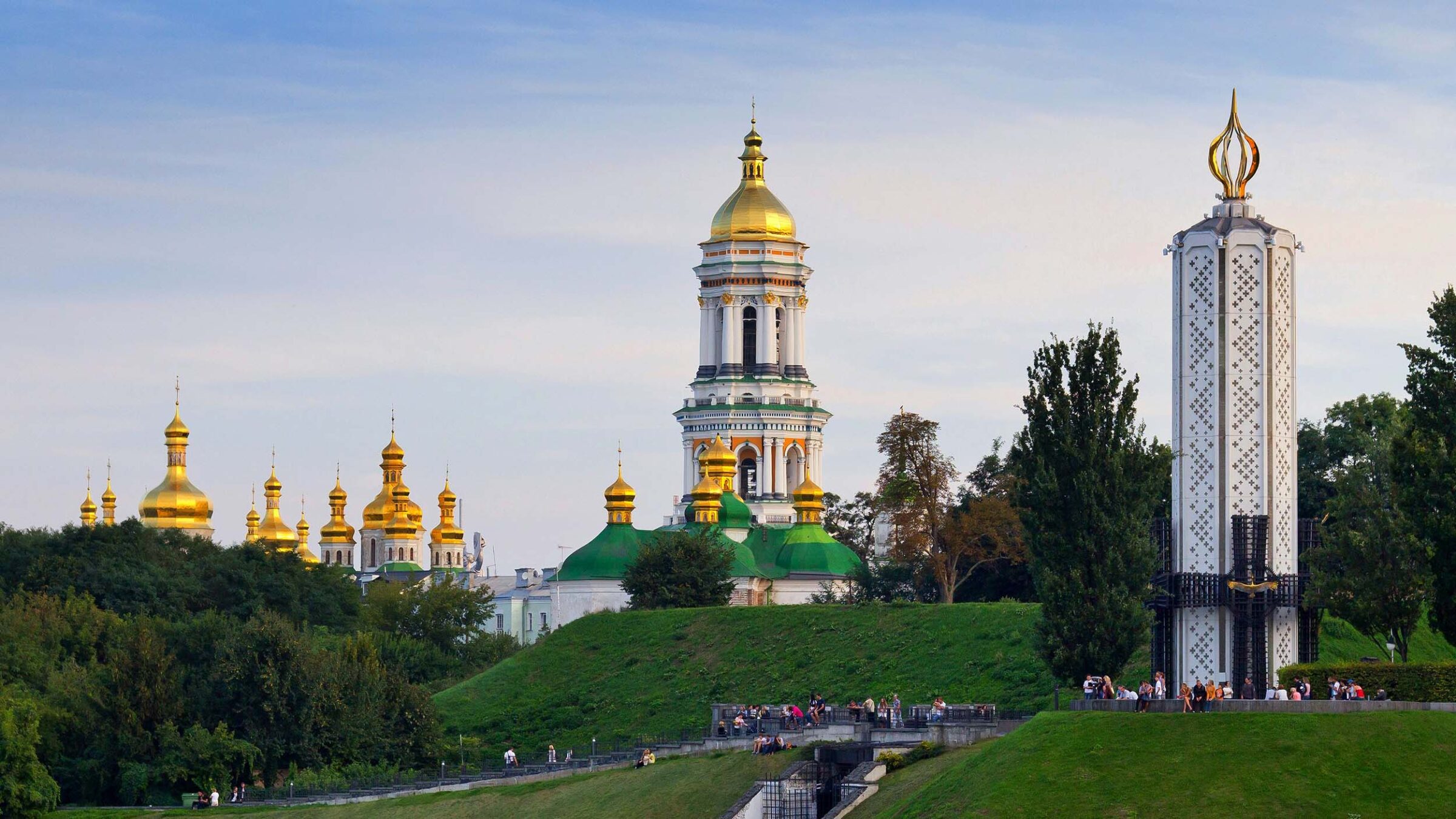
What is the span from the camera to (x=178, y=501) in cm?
13550

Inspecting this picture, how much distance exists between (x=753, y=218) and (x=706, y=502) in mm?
27382

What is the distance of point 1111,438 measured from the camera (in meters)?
48.2

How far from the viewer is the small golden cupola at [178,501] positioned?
13500cm

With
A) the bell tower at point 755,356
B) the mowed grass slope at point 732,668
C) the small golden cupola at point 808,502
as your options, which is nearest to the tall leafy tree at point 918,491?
the mowed grass slope at point 732,668

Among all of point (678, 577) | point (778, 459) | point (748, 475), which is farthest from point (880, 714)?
point (748, 475)

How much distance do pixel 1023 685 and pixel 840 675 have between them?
8142mm

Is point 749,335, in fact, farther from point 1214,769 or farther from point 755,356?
point 1214,769

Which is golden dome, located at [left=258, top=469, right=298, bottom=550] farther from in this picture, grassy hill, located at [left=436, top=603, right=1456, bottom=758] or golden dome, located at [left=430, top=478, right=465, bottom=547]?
grassy hill, located at [left=436, top=603, right=1456, bottom=758]

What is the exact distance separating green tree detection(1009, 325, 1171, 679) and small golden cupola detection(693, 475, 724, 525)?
63518 mm

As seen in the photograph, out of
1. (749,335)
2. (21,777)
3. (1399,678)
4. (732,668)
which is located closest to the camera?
(1399,678)

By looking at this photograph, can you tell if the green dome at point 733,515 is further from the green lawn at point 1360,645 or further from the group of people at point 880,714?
the group of people at point 880,714

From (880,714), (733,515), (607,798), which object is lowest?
(607,798)

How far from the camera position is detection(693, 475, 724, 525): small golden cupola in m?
113

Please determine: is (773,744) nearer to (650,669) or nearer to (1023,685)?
(1023,685)
